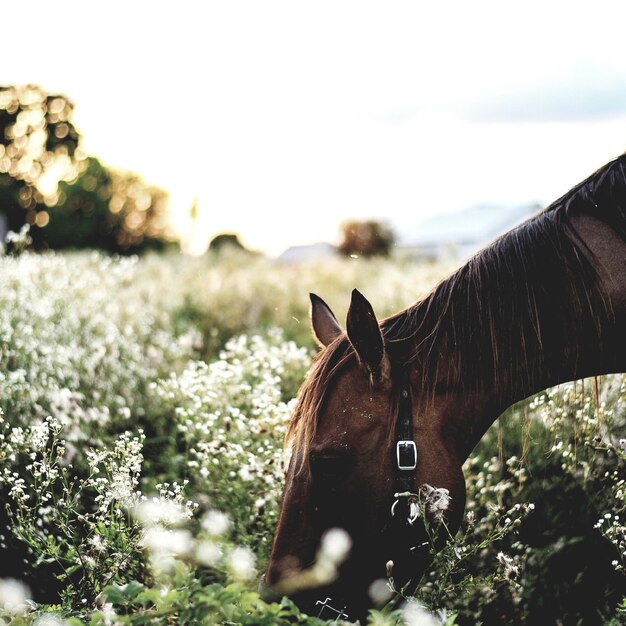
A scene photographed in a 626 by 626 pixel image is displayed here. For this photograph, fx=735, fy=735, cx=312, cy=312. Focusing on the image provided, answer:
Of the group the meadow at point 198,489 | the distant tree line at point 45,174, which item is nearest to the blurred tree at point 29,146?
the distant tree line at point 45,174

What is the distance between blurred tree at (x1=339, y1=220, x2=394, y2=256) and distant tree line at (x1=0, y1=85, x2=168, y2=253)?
1726 centimetres

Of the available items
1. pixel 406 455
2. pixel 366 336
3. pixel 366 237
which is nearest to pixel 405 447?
pixel 406 455

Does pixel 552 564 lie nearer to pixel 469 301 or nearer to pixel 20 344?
pixel 469 301

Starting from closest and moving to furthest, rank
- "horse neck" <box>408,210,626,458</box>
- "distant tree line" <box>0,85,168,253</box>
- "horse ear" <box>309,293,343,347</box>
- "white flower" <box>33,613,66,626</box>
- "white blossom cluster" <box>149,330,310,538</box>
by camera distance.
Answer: "white flower" <box>33,613,66,626</box> < "horse neck" <box>408,210,626,458</box> < "horse ear" <box>309,293,343,347</box> < "white blossom cluster" <box>149,330,310,538</box> < "distant tree line" <box>0,85,168,253</box>

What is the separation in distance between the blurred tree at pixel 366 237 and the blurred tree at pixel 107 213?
56.7 feet

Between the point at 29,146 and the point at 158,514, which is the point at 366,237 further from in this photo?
the point at 158,514

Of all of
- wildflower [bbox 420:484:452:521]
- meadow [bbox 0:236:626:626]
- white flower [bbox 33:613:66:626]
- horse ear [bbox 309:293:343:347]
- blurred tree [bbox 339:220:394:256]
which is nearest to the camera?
white flower [bbox 33:613:66:626]

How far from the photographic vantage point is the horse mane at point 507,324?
2.57m

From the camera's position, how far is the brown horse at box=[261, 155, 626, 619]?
2.49 metres

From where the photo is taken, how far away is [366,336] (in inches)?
95.9

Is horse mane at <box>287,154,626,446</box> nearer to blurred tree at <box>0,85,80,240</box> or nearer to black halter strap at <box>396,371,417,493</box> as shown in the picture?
black halter strap at <box>396,371,417,493</box>

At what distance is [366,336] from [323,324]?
55 centimetres

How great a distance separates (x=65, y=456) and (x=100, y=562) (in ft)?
5.13

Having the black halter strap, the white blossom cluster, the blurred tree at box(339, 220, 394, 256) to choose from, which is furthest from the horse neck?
the blurred tree at box(339, 220, 394, 256)
